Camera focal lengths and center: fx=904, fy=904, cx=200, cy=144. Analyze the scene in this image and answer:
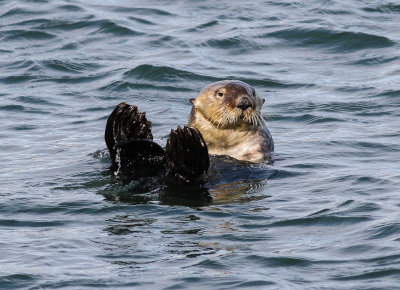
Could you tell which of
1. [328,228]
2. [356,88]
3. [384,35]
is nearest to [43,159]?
[328,228]

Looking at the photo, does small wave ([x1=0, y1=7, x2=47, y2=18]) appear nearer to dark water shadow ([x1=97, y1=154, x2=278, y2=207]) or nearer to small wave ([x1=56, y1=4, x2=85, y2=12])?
small wave ([x1=56, y1=4, x2=85, y2=12])

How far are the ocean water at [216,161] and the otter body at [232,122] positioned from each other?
0.25m

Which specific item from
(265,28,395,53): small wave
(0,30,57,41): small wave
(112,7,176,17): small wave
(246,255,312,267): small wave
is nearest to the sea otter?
(246,255,312,267): small wave

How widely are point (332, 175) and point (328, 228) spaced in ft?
4.80

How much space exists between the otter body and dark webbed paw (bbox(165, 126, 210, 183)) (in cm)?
91

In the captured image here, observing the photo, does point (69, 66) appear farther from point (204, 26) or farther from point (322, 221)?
point (322, 221)

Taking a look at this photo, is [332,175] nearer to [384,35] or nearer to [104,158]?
[104,158]

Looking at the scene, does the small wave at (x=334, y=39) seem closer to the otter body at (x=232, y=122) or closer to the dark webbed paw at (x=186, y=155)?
the otter body at (x=232, y=122)

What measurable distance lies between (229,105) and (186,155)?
107cm

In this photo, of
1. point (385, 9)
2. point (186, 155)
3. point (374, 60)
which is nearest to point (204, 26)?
point (374, 60)

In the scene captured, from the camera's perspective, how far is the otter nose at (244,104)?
6.98 meters

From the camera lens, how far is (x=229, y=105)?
706 centimetres

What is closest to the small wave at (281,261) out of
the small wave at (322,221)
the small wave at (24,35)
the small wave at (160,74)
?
the small wave at (322,221)

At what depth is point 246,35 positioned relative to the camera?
12984mm
